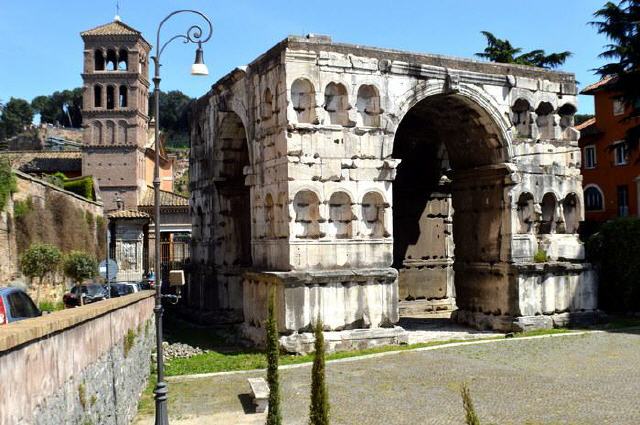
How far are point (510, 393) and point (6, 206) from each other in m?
18.4

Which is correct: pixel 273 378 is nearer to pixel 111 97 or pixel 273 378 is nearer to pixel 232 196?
pixel 232 196

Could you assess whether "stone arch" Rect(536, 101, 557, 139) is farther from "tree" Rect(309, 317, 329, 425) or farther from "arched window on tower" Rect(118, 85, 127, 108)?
"arched window on tower" Rect(118, 85, 127, 108)

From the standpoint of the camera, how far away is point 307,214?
15.8 metres

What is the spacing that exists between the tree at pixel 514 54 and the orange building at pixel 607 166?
3.73 meters

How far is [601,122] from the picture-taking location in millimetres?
34281

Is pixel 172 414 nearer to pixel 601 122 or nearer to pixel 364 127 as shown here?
pixel 364 127

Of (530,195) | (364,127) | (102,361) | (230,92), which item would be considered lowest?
(102,361)

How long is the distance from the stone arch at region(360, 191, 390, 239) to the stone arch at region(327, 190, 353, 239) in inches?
16.7

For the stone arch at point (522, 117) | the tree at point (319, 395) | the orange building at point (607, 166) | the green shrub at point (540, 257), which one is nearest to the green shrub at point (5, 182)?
the stone arch at point (522, 117)

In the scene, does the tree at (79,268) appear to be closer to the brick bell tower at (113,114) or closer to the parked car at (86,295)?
the parked car at (86,295)

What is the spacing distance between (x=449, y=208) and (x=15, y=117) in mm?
86352

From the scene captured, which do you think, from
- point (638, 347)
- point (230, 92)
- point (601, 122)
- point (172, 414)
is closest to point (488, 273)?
point (638, 347)

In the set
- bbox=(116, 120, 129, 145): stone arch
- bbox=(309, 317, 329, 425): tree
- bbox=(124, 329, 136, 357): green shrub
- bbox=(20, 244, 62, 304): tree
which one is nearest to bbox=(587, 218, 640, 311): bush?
bbox=(124, 329, 136, 357): green shrub

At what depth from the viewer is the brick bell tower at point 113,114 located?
170 feet
